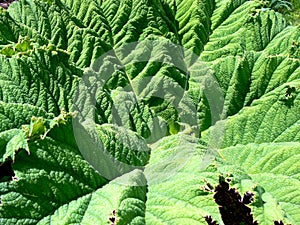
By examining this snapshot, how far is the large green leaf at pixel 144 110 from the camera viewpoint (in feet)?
5.85

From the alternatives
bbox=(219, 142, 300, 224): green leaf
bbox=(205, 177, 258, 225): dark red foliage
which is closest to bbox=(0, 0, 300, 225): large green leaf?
bbox=(219, 142, 300, 224): green leaf

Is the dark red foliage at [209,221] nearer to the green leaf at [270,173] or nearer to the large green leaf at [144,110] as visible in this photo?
the large green leaf at [144,110]

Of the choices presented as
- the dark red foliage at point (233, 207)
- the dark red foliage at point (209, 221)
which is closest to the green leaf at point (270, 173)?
the dark red foliage at point (233, 207)

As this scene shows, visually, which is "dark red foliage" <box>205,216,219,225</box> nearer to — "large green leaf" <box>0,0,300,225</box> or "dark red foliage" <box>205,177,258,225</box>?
Result: "large green leaf" <box>0,0,300,225</box>

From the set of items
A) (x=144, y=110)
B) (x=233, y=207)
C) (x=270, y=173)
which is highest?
(x=144, y=110)

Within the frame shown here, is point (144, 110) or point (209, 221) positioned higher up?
point (144, 110)

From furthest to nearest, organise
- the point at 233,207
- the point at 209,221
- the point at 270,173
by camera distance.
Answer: the point at 233,207
the point at 270,173
the point at 209,221

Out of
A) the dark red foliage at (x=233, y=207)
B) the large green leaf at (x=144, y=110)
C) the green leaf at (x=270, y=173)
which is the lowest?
the dark red foliage at (x=233, y=207)

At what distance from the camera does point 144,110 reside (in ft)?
8.02

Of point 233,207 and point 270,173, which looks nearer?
point 270,173

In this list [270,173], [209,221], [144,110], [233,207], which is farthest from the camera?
[144,110]

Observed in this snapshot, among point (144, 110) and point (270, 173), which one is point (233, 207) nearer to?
point (270, 173)

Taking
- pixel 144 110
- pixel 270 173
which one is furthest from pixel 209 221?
pixel 144 110

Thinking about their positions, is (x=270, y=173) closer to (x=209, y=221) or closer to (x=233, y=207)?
(x=233, y=207)
